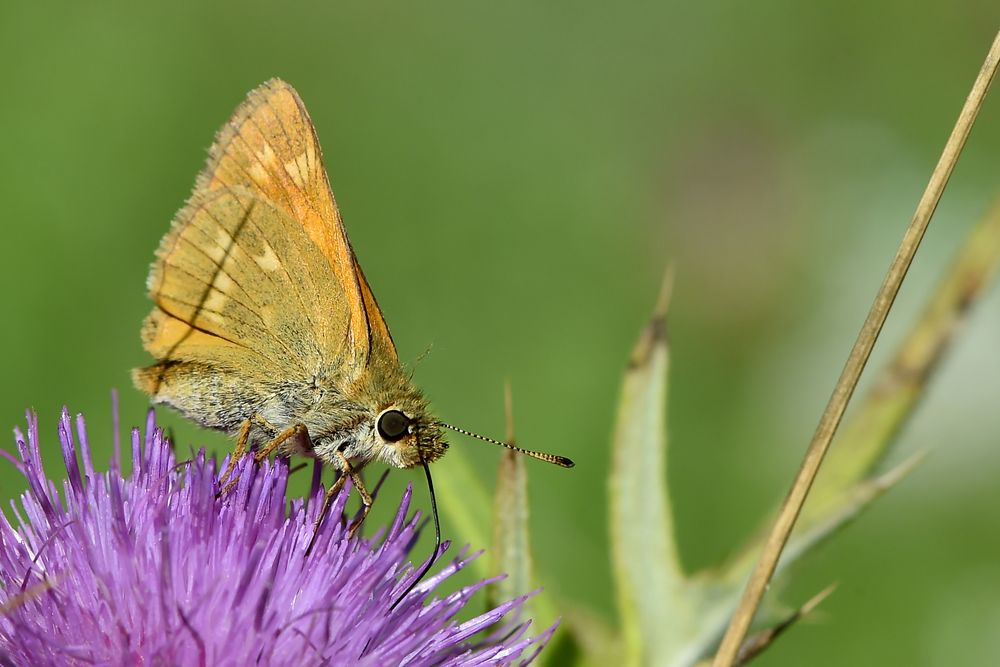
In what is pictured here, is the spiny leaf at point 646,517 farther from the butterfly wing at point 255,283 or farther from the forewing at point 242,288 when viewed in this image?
the forewing at point 242,288

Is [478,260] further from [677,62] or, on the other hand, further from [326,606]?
[326,606]

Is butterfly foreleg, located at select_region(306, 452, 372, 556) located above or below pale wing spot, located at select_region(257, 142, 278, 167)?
below

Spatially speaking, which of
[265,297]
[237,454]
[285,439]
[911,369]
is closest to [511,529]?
[285,439]

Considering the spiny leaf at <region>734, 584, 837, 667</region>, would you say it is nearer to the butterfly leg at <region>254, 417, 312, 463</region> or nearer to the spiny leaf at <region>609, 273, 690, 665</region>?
the spiny leaf at <region>609, 273, 690, 665</region>

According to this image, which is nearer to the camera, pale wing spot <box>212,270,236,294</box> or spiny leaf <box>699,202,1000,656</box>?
spiny leaf <box>699,202,1000,656</box>

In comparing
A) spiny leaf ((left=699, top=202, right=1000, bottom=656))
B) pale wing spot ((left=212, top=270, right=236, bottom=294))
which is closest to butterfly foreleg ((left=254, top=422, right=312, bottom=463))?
pale wing spot ((left=212, top=270, right=236, bottom=294))

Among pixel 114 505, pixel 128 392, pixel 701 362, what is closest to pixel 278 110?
pixel 114 505
